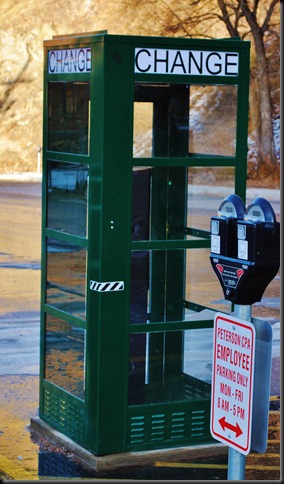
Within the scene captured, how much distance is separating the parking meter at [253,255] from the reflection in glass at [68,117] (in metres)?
2.44

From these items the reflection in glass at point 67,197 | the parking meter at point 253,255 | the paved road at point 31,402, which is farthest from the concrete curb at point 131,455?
the parking meter at point 253,255

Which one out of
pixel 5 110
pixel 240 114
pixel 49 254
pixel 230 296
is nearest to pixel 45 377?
pixel 49 254

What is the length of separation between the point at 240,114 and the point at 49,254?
165 cm

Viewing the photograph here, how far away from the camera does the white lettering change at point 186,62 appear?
6.52m

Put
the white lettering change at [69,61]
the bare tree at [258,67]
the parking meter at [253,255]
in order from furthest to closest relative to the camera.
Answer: the bare tree at [258,67] → the white lettering change at [69,61] → the parking meter at [253,255]

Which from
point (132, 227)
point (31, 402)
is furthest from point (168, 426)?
point (31, 402)

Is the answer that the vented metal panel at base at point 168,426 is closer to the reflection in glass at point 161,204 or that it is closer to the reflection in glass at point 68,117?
the reflection in glass at point 161,204

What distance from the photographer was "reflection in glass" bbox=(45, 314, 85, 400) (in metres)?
6.89

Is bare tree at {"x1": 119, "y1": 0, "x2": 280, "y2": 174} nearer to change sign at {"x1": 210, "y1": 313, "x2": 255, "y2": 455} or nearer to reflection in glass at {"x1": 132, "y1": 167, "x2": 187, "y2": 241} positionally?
reflection in glass at {"x1": 132, "y1": 167, "x2": 187, "y2": 241}

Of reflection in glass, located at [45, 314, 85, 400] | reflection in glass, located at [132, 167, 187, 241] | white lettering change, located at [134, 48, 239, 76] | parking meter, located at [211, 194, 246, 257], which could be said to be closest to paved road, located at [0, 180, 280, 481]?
reflection in glass, located at [132, 167, 187, 241]

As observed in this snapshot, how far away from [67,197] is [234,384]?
9.66ft

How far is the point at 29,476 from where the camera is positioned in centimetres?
642

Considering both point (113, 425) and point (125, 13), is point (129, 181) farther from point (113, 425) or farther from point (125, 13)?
point (125, 13)

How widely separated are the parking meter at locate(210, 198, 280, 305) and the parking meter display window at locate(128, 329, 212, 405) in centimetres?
238
